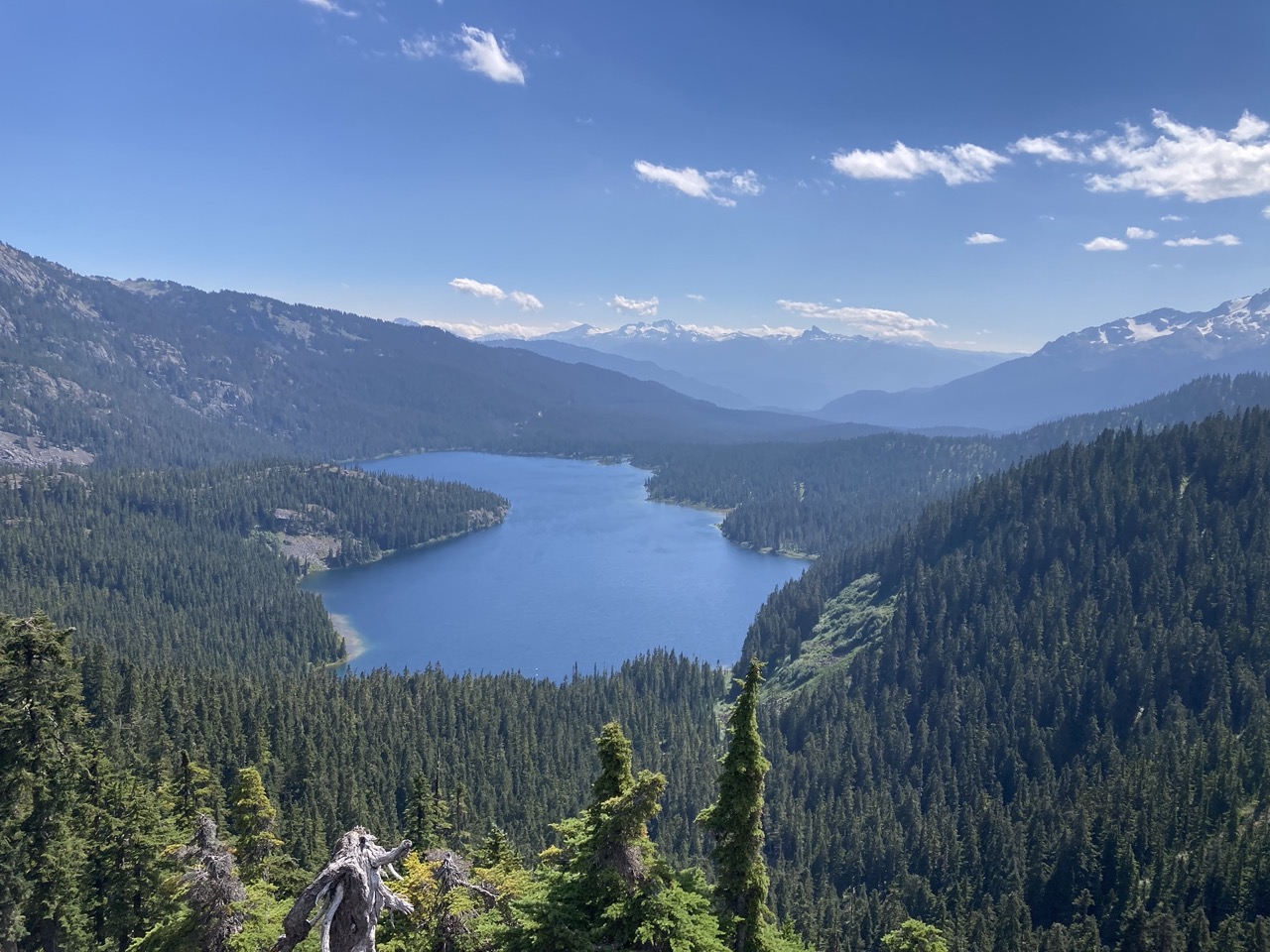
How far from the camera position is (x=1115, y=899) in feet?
324

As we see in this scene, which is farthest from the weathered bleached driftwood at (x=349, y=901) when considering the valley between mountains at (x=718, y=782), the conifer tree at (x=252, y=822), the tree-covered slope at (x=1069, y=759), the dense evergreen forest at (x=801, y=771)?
the tree-covered slope at (x=1069, y=759)

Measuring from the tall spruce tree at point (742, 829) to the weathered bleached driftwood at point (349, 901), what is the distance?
19312 millimetres

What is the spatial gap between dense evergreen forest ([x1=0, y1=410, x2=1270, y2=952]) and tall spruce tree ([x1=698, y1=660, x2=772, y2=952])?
1244mm

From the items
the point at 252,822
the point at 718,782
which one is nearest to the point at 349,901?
the point at 718,782

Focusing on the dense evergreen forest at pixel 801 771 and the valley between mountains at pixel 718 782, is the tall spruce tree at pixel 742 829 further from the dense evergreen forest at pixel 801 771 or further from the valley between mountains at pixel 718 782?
the dense evergreen forest at pixel 801 771

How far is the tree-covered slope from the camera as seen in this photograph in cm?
9706

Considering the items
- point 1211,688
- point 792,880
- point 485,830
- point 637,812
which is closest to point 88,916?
point 637,812

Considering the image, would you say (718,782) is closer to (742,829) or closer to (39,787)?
(742,829)

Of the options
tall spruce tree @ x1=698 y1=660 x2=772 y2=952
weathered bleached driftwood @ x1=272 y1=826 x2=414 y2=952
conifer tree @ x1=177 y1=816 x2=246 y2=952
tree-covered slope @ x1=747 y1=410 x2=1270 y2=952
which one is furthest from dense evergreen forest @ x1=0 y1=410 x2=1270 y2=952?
weathered bleached driftwood @ x1=272 y1=826 x2=414 y2=952

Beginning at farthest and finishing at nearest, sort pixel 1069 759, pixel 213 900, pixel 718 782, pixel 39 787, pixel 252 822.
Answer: pixel 1069 759, pixel 252 822, pixel 39 787, pixel 718 782, pixel 213 900

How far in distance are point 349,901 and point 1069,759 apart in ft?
527

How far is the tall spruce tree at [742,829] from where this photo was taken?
32.5 metres

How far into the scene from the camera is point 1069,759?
145750mm

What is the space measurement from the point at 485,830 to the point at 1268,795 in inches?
3964
